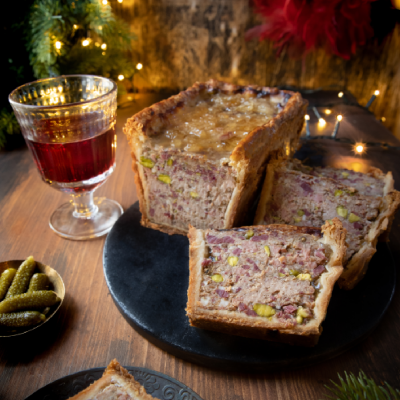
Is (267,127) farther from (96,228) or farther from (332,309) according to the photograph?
(96,228)

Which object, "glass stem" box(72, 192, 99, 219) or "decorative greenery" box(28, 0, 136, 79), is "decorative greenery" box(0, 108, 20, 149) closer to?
"decorative greenery" box(28, 0, 136, 79)

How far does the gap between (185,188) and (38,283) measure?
3.65ft

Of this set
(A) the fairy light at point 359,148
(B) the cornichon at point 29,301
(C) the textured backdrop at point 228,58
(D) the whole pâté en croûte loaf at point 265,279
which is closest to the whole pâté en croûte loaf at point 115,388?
(D) the whole pâté en croûte loaf at point 265,279

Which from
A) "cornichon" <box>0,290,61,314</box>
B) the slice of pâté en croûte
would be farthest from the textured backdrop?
"cornichon" <box>0,290,61,314</box>

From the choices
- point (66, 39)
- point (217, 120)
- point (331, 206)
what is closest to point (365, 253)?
point (331, 206)

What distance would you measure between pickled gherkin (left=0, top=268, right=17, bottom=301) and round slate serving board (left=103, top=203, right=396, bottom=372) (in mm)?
543

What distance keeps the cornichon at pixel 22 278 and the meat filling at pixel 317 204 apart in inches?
60.9

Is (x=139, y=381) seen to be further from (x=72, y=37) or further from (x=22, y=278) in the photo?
(x=72, y=37)

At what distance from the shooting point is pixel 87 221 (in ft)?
9.81

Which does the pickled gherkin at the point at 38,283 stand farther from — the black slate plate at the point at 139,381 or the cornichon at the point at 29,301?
the black slate plate at the point at 139,381

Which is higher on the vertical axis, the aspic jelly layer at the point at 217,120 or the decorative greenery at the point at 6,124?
the aspic jelly layer at the point at 217,120

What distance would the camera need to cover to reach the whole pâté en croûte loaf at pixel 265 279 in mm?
1902

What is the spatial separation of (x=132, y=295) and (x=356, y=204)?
5.19ft

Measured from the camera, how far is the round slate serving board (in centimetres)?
191
